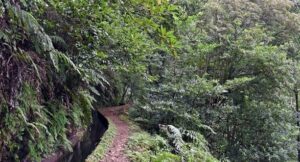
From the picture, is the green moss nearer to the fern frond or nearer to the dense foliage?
the dense foliage

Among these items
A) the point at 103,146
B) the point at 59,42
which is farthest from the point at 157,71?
the point at 59,42

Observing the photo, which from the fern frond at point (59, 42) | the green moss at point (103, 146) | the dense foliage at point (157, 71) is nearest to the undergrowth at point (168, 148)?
the dense foliage at point (157, 71)

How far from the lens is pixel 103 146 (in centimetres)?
784

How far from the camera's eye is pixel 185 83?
11125 mm

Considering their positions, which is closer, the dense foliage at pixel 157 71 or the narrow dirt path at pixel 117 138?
the dense foliage at pixel 157 71

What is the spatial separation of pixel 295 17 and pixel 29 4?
12456mm

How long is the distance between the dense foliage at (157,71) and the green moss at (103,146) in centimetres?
69

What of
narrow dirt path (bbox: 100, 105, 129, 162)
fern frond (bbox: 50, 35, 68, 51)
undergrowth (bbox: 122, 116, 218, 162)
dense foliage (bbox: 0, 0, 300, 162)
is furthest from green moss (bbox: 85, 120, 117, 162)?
fern frond (bbox: 50, 35, 68, 51)

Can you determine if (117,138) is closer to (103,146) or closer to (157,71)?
(103,146)

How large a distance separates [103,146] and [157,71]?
6.47m

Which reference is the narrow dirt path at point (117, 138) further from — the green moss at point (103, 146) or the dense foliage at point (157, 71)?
the dense foliage at point (157, 71)

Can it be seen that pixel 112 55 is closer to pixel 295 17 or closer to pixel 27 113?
pixel 27 113

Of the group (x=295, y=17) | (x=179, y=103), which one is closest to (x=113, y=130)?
(x=179, y=103)

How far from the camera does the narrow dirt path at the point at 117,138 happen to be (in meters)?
7.25
